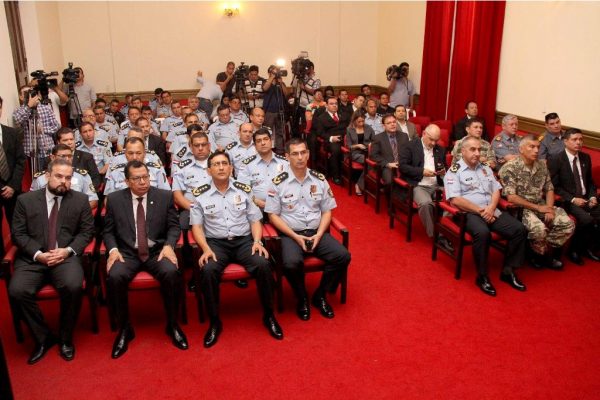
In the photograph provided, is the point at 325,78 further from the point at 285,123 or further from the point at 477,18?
the point at 477,18

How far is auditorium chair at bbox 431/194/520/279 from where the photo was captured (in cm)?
416

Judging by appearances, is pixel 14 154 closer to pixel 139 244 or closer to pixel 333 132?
pixel 139 244

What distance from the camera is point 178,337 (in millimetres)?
3355

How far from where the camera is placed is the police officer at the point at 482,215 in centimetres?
407

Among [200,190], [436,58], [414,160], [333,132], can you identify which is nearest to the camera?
[200,190]

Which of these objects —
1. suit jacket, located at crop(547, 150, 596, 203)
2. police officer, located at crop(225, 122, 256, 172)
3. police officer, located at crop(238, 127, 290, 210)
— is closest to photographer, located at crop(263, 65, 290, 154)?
police officer, located at crop(225, 122, 256, 172)

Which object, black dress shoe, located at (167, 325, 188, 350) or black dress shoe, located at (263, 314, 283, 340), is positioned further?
black dress shoe, located at (263, 314, 283, 340)

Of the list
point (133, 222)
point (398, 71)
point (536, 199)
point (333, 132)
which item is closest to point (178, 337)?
point (133, 222)

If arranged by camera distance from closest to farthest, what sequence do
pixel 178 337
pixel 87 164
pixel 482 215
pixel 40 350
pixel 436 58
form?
pixel 40 350 → pixel 178 337 → pixel 482 215 → pixel 87 164 → pixel 436 58

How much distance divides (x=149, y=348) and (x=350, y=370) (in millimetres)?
1269

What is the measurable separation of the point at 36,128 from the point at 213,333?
3.31 m

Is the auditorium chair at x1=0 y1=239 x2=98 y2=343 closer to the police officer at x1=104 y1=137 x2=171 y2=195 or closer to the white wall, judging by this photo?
the police officer at x1=104 y1=137 x2=171 y2=195

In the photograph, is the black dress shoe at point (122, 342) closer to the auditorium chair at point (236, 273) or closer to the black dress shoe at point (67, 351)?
the black dress shoe at point (67, 351)

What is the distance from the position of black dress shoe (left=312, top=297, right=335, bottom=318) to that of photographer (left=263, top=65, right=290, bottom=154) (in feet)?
16.0
